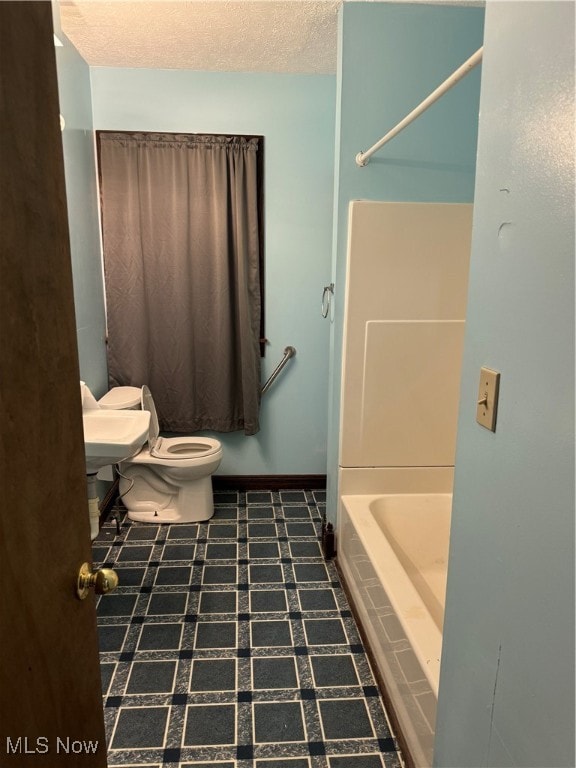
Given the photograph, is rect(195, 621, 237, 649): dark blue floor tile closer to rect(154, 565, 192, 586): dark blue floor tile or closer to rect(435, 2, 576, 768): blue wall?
rect(154, 565, 192, 586): dark blue floor tile

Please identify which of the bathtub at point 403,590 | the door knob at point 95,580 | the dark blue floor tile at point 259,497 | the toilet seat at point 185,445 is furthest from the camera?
the dark blue floor tile at point 259,497

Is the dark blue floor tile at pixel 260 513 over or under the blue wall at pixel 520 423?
under

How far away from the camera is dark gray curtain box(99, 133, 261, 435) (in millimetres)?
3111

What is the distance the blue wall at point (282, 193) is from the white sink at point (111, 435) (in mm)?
1079

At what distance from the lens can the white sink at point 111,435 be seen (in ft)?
6.95

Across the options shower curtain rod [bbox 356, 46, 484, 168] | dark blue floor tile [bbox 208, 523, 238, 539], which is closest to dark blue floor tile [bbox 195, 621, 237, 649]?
dark blue floor tile [bbox 208, 523, 238, 539]

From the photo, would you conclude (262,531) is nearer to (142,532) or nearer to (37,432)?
(142,532)

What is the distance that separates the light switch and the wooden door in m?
0.73

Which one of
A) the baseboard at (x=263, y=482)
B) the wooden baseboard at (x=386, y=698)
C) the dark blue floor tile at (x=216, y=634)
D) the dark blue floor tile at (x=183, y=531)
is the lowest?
the dark blue floor tile at (x=183, y=531)

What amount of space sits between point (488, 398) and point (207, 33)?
2478 mm

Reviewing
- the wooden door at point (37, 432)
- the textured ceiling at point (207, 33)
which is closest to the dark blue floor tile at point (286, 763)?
the wooden door at point (37, 432)

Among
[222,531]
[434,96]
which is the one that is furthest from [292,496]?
[434,96]

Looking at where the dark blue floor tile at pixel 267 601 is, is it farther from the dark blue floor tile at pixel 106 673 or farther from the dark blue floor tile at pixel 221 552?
the dark blue floor tile at pixel 106 673

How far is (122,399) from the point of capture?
120 inches
